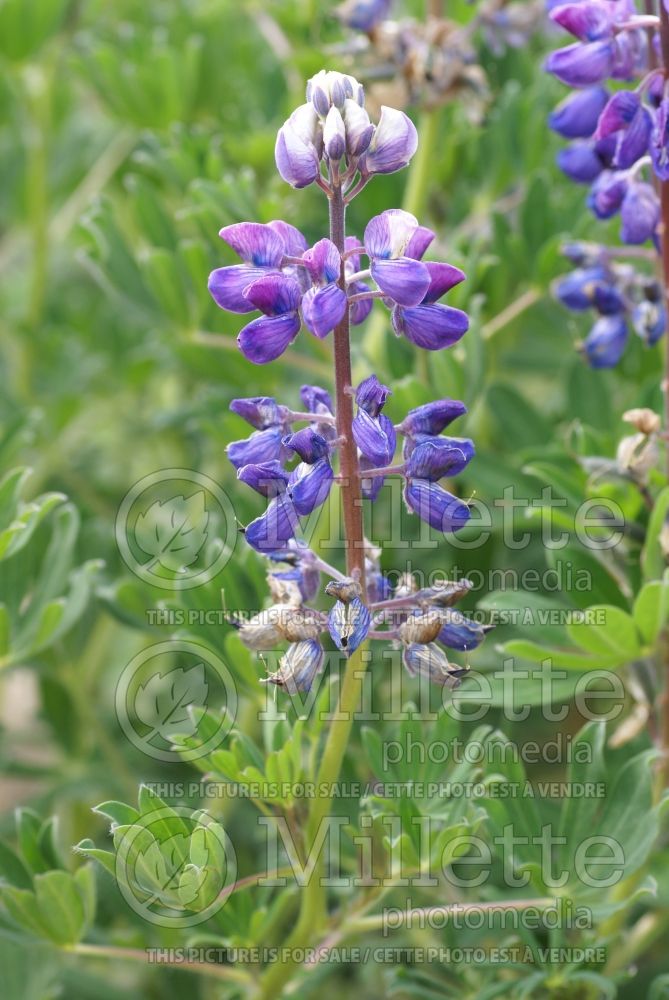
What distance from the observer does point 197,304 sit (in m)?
2.07

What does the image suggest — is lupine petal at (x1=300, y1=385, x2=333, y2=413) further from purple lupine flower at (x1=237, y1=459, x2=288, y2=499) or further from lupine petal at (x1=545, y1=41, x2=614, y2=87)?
lupine petal at (x1=545, y1=41, x2=614, y2=87)

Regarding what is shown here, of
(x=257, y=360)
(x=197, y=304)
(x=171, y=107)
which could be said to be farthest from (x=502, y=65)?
(x=257, y=360)

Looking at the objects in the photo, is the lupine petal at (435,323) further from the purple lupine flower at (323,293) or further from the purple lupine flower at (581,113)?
the purple lupine flower at (581,113)

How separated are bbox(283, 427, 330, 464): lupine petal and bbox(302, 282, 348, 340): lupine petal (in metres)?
0.14

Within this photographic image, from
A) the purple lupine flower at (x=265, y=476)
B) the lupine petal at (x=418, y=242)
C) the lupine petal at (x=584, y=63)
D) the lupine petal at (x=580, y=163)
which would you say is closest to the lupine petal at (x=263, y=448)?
the purple lupine flower at (x=265, y=476)

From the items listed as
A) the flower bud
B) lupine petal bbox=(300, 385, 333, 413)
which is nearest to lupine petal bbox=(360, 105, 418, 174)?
the flower bud

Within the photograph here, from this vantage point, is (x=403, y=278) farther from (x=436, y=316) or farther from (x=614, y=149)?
(x=614, y=149)

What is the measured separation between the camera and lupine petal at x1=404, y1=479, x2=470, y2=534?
Answer: 1.27 meters

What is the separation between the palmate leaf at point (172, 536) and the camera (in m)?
1.91

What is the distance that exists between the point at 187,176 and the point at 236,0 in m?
0.95

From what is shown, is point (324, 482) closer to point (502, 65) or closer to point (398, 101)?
point (398, 101)

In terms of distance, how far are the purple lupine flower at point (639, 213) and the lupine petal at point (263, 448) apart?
0.60 meters
